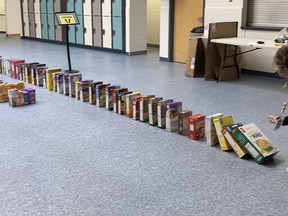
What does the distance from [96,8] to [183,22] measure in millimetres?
2694

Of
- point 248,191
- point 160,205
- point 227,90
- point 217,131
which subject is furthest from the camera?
point 227,90

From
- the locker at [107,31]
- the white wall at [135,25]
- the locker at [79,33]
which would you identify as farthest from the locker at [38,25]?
the white wall at [135,25]

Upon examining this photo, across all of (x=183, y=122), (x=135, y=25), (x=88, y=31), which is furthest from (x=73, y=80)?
(x=88, y=31)

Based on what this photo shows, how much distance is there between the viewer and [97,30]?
9.48 meters

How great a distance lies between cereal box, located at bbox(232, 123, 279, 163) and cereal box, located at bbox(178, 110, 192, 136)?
0.62m

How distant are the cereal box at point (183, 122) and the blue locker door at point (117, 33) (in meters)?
5.59

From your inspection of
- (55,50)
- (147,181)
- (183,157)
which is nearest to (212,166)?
(183,157)

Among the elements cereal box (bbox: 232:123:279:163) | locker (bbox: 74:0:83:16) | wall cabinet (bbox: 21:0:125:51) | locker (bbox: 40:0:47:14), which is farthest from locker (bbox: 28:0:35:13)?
cereal box (bbox: 232:123:279:163)

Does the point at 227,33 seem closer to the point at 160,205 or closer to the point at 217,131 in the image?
the point at 217,131

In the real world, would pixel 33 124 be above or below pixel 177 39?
below

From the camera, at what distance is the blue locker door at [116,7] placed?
8742 millimetres

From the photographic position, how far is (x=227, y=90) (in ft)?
18.1

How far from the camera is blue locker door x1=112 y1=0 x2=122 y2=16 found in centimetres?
874

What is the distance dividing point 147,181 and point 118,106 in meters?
A: 1.75
